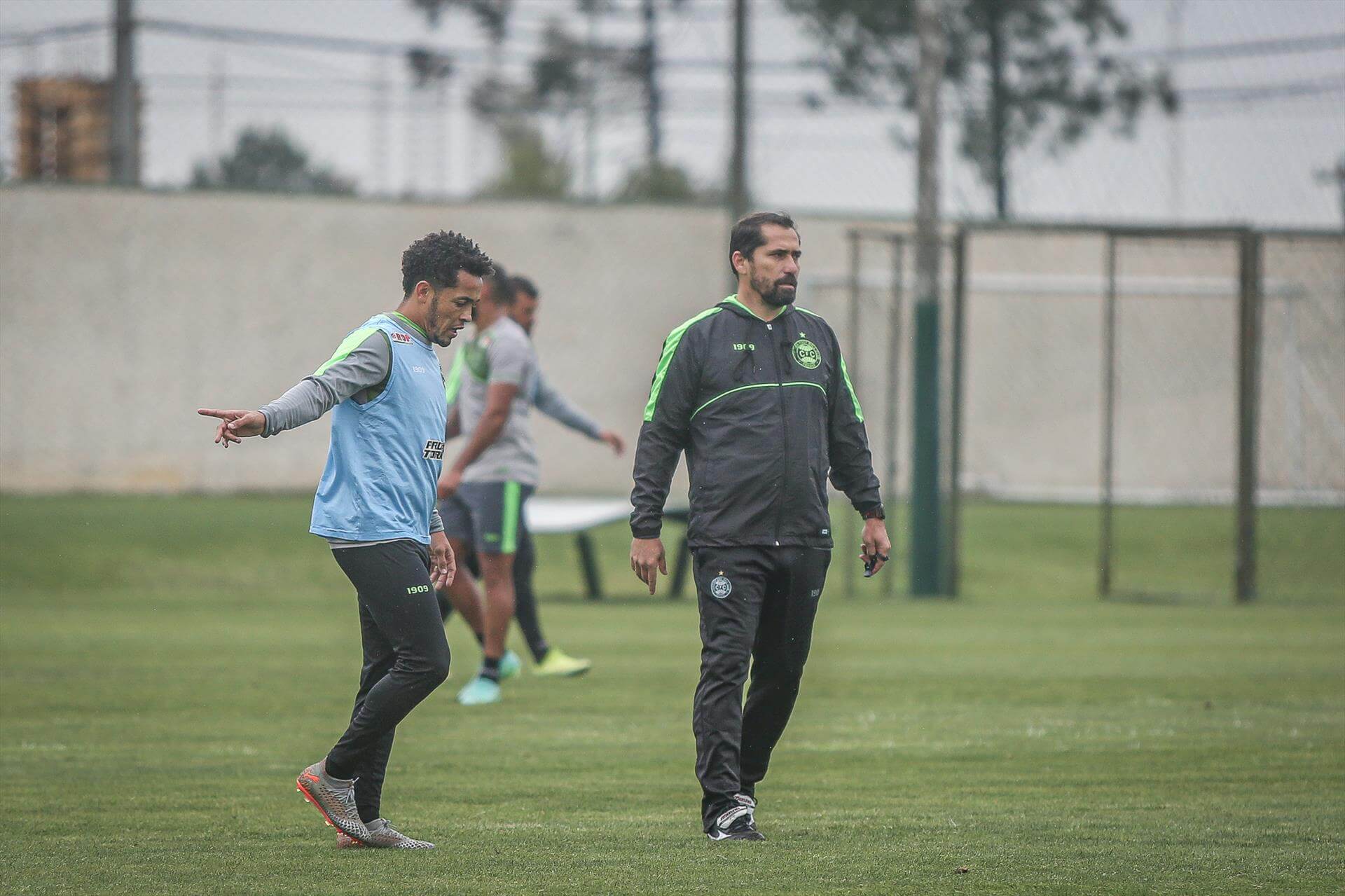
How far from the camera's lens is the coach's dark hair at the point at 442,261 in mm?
5949

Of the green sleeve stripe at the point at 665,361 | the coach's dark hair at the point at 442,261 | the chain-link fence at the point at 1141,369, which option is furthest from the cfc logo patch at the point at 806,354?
the chain-link fence at the point at 1141,369

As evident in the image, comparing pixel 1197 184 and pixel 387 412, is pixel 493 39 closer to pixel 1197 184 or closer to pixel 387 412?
pixel 1197 184

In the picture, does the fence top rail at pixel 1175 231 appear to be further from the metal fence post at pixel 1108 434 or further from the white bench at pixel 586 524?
the white bench at pixel 586 524

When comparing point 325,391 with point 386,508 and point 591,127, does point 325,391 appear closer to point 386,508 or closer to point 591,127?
point 386,508

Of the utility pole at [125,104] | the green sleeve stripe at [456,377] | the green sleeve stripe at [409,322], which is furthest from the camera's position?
the utility pole at [125,104]

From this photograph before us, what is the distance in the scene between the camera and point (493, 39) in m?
26.0

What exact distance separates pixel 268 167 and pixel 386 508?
20.6 metres

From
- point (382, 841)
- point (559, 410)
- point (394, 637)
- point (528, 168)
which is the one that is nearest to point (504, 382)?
point (559, 410)

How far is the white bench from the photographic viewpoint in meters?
16.4

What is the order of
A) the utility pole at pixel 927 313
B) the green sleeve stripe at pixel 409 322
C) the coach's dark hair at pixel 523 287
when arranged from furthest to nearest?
the utility pole at pixel 927 313 < the coach's dark hair at pixel 523 287 < the green sleeve stripe at pixel 409 322

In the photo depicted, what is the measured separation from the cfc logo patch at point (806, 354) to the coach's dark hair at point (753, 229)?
34 cm

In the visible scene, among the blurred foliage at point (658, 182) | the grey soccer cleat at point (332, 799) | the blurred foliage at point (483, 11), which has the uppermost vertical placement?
the blurred foliage at point (483, 11)

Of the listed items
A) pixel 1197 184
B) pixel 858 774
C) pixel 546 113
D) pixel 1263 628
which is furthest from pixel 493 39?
pixel 858 774

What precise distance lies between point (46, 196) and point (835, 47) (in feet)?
34.9
